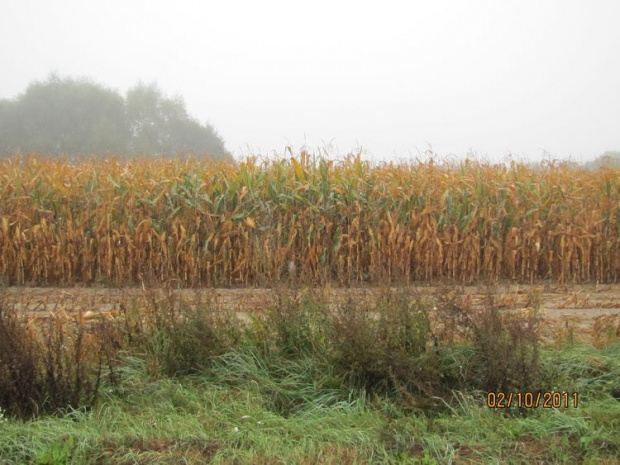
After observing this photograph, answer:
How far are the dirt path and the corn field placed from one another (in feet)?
1.50

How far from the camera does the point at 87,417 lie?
3668 millimetres

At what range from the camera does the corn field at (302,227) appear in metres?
8.03

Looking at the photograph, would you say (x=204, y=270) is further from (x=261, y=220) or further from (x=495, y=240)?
(x=495, y=240)

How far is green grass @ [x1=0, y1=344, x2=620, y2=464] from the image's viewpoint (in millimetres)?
3066

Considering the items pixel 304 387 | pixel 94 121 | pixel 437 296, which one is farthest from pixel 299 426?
pixel 94 121

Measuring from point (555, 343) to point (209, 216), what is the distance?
5.28 meters

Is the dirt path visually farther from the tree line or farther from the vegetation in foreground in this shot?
the tree line

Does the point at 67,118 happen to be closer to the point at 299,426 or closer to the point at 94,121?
the point at 94,121
